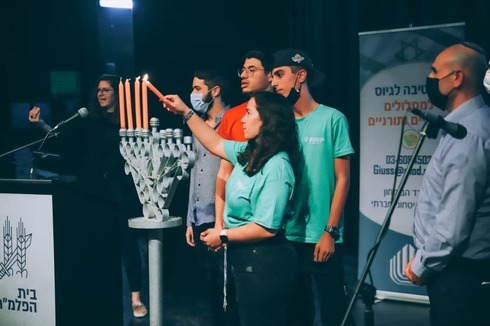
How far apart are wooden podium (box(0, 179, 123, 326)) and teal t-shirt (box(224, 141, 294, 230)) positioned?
0.96 meters

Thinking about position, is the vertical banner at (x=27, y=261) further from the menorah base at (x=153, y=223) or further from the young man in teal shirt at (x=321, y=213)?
the young man in teal shirt at (x=321, y=213)

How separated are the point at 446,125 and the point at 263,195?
29.0 inches

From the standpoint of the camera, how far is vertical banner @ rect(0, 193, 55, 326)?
2.95 m

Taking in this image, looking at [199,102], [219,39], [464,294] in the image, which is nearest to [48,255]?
[199,102]

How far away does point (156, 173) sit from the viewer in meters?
2.88

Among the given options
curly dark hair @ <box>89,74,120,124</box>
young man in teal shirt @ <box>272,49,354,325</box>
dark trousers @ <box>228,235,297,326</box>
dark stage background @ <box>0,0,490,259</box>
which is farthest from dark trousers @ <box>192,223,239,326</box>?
dark stage background @ <box>0,0,490,259</box>

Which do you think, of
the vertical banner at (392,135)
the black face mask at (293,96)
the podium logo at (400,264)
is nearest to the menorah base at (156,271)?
the black face mask at (293,96)

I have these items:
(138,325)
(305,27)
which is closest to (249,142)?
(138,325)

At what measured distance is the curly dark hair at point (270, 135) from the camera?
2.40 metres

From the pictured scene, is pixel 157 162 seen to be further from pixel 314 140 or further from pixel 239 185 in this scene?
pixel 314 140

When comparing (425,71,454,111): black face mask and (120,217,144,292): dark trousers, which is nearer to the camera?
(425,71,454,111): black face mask

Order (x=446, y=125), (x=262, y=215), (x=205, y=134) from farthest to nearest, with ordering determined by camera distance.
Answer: (x=205, y=134) → (x=262, y=215) → (x=446, y=125)

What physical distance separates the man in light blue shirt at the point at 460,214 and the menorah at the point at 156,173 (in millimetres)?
1171

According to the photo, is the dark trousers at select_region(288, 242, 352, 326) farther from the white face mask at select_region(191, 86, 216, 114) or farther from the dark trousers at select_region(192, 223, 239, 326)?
the white face mask at select_region(191, 86, 216, 114)
